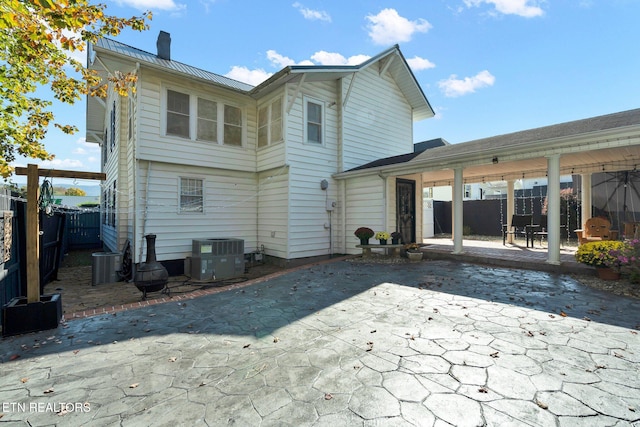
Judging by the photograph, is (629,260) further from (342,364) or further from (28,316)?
(28,316)

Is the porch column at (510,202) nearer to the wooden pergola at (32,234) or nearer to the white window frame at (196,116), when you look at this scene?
the white window frame at (196,116)

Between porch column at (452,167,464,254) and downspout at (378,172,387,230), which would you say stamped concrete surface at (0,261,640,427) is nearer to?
porch column at (452,167,464,254)

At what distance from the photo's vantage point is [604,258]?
18.7ft

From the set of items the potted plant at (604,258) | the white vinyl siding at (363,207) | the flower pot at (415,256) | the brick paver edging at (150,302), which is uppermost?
the white vinyl siding at (363,207)

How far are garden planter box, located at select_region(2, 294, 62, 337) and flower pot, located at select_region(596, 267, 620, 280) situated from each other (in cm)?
947

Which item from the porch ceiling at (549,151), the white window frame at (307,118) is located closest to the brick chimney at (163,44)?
the white window frame at (307,118)

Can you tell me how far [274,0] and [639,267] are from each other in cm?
990

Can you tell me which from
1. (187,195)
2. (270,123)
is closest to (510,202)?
(270,123)

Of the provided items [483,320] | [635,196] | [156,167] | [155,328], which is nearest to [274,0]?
[156,167]

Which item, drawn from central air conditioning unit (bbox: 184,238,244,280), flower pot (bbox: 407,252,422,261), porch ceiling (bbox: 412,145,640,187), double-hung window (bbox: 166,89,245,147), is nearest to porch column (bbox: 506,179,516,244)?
porch ceiling (bbox: 412,145,640,187)

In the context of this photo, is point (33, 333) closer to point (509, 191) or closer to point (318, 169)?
point (318, 169)

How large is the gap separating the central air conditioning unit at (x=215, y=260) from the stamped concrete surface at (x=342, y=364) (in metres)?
2.52

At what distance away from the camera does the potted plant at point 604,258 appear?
561 cm

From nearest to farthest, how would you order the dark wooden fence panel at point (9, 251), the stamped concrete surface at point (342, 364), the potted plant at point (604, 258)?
the stamped concrete surface at point (342, 364)
the dark wooden fence panel at point (9, 251)
the potted plant at point (604, 258)
